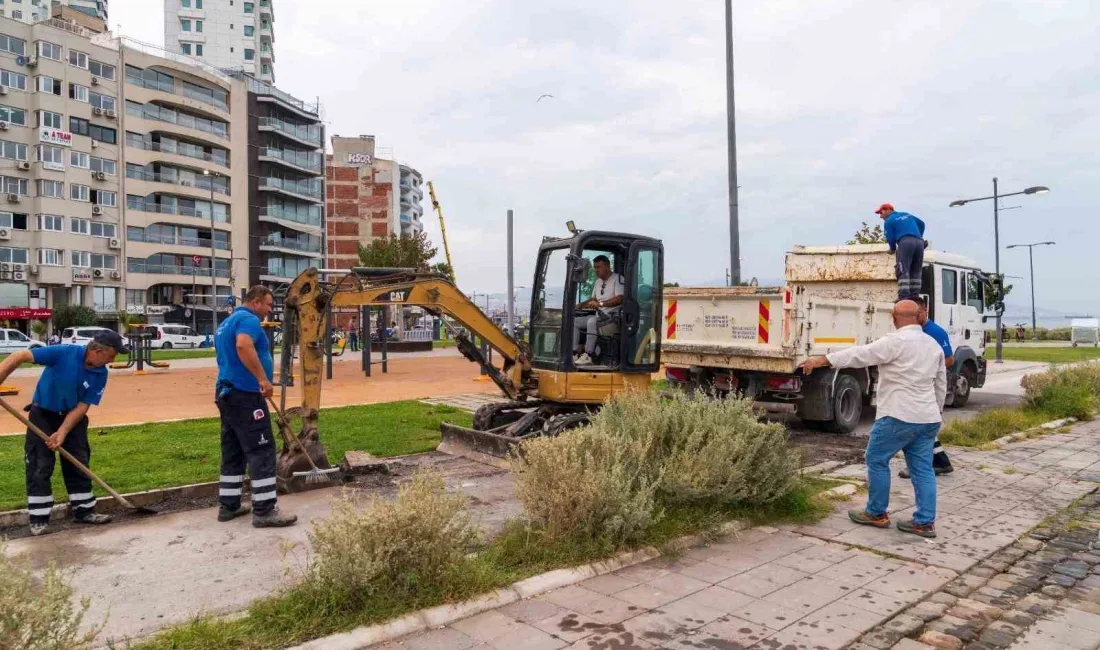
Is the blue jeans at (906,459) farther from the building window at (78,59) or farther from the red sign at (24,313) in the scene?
the building window at (78,59)

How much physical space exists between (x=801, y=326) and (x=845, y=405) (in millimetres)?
1925

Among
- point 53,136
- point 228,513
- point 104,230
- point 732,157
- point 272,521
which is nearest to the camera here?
point 272,521

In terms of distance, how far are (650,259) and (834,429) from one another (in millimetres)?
4374

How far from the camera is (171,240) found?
2378 inches

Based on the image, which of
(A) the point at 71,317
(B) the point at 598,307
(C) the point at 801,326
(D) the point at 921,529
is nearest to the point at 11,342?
(A) the point at 71,317

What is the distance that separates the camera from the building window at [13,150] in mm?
51094

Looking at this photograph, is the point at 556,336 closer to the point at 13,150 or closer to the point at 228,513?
the point at 228,513

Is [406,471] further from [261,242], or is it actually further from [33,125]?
[261,242]

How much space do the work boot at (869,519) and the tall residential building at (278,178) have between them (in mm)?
64155

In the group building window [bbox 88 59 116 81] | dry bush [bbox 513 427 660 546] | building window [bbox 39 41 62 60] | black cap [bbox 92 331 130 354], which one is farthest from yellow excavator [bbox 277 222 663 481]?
building window [bbox 88 59 116 81]

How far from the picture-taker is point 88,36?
55.9 m

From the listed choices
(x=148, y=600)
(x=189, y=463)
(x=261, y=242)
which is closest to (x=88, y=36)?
(x=261, y=242)

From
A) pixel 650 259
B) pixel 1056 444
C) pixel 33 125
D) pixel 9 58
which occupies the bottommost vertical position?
pixel 1056 444

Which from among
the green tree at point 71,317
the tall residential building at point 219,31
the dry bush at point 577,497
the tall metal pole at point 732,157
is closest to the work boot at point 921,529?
the dry bush at point 577,497
